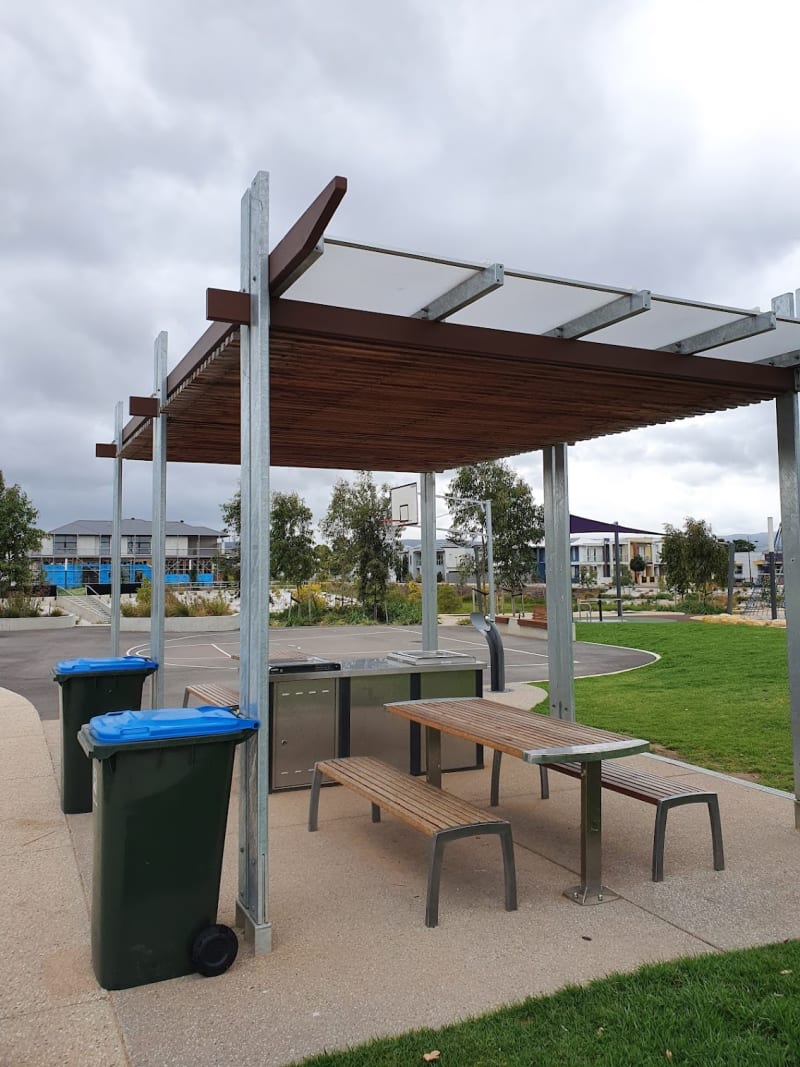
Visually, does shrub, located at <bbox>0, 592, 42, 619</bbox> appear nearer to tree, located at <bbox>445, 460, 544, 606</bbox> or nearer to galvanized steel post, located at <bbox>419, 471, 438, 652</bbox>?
tree, located at <bbox>445, 460, 544, 606</bbox>

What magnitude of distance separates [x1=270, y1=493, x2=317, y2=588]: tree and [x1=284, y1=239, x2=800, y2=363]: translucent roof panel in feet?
81.0

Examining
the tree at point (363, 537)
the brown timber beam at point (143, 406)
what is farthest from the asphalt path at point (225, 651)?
the brown timber beam at point (143, 406)

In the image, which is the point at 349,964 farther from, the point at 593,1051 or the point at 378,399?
the point at 378,399

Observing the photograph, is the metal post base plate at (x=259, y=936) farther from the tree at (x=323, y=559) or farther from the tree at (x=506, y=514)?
the tree at (x=323, y=559)

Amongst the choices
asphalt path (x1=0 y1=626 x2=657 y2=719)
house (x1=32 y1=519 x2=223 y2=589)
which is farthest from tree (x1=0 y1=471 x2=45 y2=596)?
house (x1=32 y1=519 x2=223 y2=589)

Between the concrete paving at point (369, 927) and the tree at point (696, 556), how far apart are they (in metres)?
30.4

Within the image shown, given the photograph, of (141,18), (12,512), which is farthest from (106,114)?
(12,512)

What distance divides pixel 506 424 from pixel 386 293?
2940 millimetres

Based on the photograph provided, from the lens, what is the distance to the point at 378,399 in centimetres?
571

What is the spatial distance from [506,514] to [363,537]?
5152 millimetres

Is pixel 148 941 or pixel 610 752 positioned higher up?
pixel 610 752

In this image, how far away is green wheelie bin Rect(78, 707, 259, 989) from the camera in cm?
310

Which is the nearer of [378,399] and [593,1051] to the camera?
[593,1051]

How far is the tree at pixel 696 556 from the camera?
34406mm
